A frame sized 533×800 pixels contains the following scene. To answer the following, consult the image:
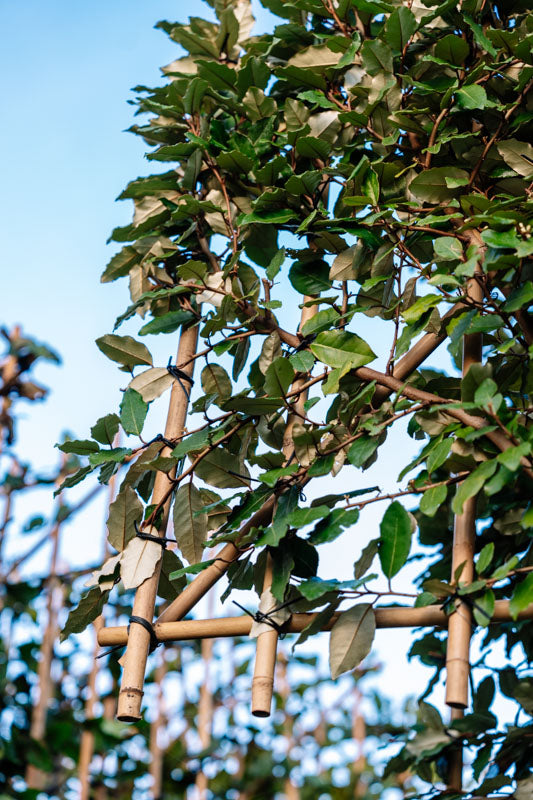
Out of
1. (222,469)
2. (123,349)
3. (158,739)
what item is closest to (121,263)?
(123,349)

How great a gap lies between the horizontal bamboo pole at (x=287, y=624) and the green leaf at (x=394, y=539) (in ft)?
0.18

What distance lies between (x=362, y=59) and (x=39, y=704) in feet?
9.89

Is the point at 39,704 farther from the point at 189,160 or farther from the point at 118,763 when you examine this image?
the point at 189,160

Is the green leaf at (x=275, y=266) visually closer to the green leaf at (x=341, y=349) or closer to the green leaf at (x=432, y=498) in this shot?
the green leaf at (x=341, y=349)

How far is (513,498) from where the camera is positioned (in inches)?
57.0

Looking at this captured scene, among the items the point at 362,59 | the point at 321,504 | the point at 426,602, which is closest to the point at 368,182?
the point at 362,59

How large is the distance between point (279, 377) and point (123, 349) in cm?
30

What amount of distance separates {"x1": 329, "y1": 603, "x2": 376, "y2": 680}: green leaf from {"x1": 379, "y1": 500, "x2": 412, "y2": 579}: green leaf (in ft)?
0.19

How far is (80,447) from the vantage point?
1.21 m

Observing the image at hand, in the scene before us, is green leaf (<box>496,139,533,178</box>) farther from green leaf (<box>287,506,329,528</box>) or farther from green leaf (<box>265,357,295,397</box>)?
green leaf (<box>287,506,329,528</box>)

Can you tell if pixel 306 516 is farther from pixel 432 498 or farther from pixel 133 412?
pixel 133 412

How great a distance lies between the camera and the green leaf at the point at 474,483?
0.96 metres

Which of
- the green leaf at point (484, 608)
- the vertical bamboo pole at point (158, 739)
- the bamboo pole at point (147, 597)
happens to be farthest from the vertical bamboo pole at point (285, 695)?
the green leaf at point (484, 608)

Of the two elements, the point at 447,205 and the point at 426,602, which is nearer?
the point at 426,602
